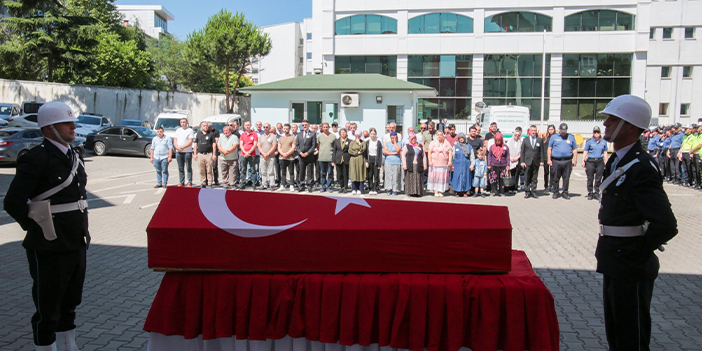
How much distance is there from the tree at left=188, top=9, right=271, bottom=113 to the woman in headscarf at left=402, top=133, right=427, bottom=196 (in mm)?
36905

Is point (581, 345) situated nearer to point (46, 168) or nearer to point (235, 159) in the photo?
point (46, 168)

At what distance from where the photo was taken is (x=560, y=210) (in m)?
12.8

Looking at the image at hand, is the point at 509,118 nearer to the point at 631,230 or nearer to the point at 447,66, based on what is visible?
the point at 447,66

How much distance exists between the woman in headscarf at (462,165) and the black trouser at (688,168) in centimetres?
841

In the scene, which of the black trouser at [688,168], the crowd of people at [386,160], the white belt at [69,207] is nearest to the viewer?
the white belt at [69,207]

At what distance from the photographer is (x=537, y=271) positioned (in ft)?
22.9

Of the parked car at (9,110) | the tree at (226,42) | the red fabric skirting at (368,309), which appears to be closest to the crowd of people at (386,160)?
the red fabric skirting at (368,309)

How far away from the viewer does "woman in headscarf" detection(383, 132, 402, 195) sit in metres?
15.4

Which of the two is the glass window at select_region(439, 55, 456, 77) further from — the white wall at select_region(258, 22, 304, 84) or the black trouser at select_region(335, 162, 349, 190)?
the white wall at select_region(258, 22, 304, 84)

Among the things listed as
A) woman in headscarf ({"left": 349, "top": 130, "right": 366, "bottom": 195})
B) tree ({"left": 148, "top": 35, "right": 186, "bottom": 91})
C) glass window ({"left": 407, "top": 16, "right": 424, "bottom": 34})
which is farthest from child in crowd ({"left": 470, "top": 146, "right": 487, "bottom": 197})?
tree ({"left": 148, "top": 35, "right": 186, "bottom": 91})

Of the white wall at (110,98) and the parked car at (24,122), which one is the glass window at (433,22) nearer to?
the white wall at (110,98)

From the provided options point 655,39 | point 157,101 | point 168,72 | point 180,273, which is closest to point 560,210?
point 180,273

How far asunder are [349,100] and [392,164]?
37.1ft

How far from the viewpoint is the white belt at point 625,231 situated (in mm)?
3551
